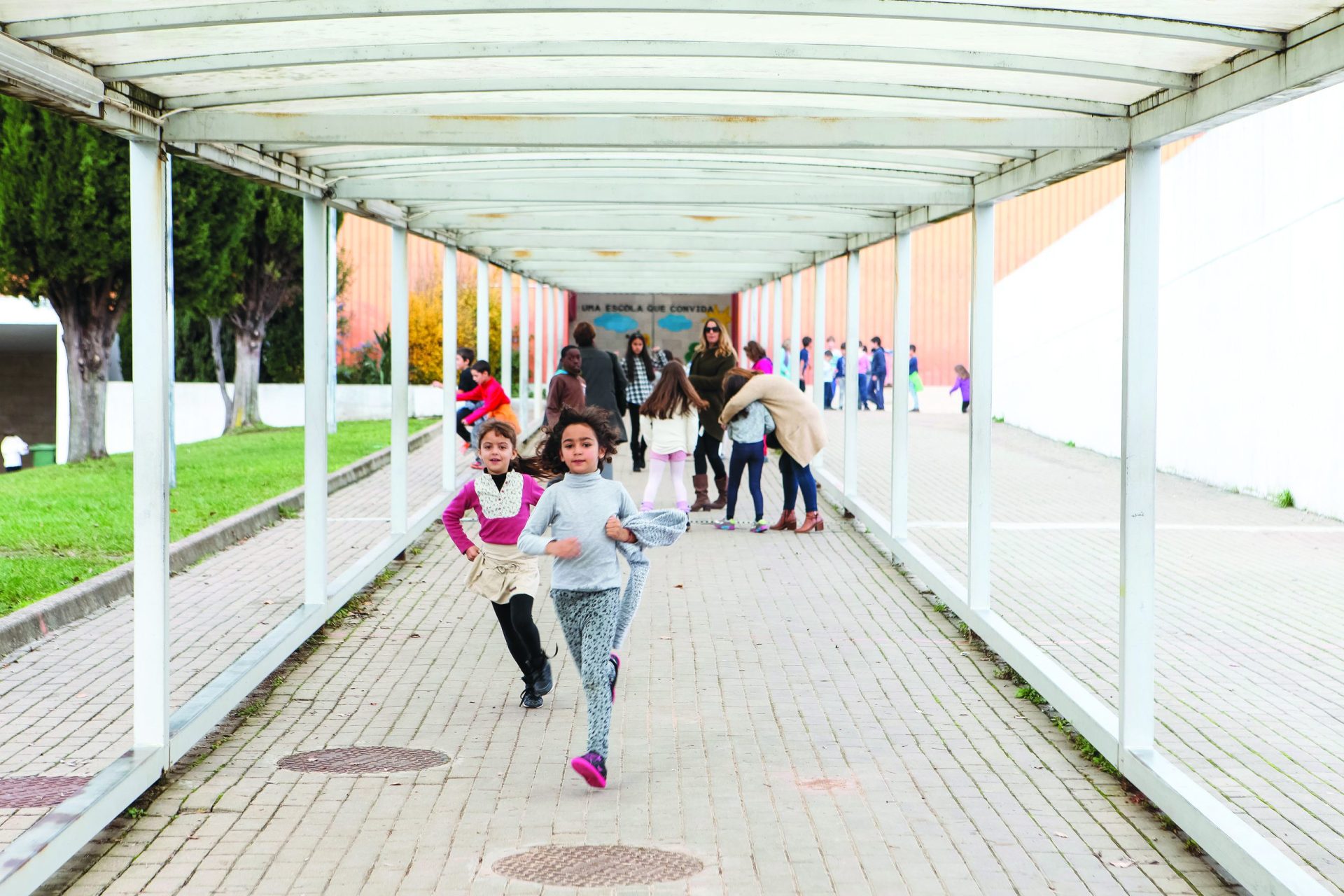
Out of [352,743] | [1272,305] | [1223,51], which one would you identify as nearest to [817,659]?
[352,743]

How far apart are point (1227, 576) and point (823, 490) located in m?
6.25

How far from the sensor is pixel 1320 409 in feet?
49.3

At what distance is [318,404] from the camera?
8.66 meters

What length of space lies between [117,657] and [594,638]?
11.5 ft

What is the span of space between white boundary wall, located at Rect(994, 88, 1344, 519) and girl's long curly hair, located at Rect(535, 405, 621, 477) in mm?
10353

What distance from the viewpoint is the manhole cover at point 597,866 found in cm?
479

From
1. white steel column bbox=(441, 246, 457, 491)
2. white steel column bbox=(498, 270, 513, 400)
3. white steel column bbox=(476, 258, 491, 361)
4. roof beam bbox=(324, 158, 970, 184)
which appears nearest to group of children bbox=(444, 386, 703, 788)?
roof beam bbox=(324, 158, 970, 184)

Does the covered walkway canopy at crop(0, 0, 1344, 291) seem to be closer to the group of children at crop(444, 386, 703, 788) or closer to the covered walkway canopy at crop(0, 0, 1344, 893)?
the covered walkway canopy at crop(0, 0, 1344, 893)

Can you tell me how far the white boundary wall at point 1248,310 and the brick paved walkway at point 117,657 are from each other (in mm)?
8830

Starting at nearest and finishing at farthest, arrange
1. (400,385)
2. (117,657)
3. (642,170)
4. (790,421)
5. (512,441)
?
(512,441)
(642,170)
(117,657)
(400,385)
(790,421)

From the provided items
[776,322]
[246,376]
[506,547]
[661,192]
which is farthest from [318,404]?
[246,376]

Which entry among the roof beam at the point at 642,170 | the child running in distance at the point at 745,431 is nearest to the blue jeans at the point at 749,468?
the child running in distance at the point at 745,431

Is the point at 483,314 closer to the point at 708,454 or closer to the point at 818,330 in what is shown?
the point at 818,330

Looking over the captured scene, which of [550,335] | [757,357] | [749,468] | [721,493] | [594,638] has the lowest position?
[721,493]
